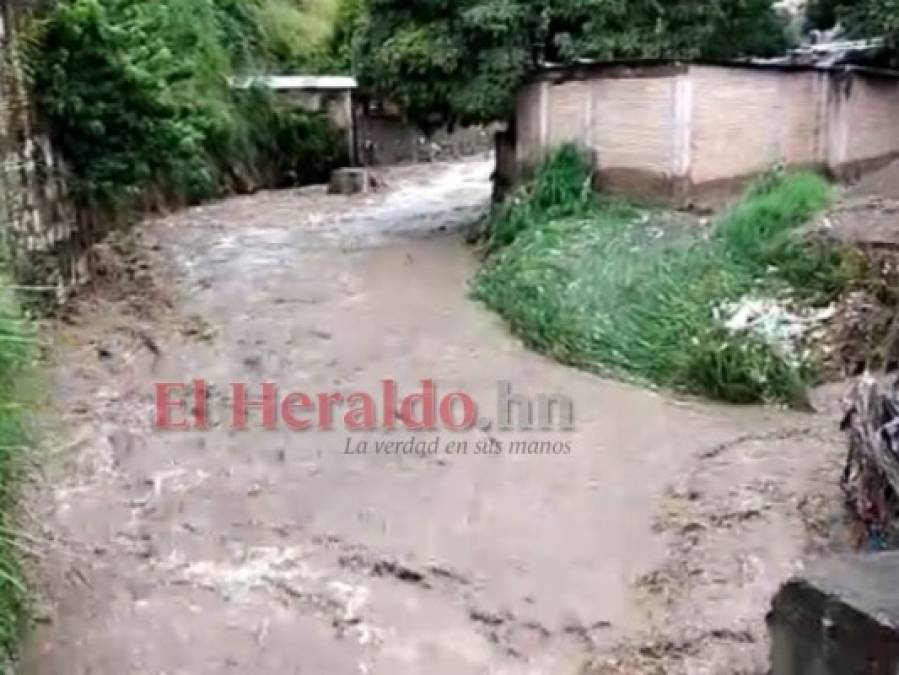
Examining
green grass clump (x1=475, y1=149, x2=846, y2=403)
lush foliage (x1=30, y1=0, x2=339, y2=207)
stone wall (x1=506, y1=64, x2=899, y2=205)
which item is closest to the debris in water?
green grass clump (x1=475, y1=149, x2=846, y2=403)

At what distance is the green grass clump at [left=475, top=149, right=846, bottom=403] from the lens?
21.2 feet

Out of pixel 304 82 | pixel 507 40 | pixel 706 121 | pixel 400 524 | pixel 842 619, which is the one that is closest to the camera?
pixel 842 619

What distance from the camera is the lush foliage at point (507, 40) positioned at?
10.0 m

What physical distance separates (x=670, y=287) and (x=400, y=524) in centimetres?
311

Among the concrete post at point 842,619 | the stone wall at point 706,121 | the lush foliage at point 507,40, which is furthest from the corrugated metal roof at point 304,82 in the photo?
the concrete post at point 842,619

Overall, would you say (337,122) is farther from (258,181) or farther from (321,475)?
(321,475)

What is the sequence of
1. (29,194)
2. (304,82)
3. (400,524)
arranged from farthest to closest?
(304,82)
(29,194)
(400,524)

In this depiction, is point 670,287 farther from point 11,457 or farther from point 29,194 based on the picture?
point 11,457

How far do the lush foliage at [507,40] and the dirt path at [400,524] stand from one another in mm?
3114

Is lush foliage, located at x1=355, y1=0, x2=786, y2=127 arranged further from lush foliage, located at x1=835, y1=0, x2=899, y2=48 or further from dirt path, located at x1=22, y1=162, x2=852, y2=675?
dirt path, located at x1=22, y1=162, x2=852, y2=675

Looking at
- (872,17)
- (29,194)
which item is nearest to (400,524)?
(29,194)

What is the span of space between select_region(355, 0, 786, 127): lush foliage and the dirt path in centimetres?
311

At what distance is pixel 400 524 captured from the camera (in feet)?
15.9

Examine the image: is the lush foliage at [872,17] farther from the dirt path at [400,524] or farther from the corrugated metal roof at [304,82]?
the corrugated metal roof at [304,82]
